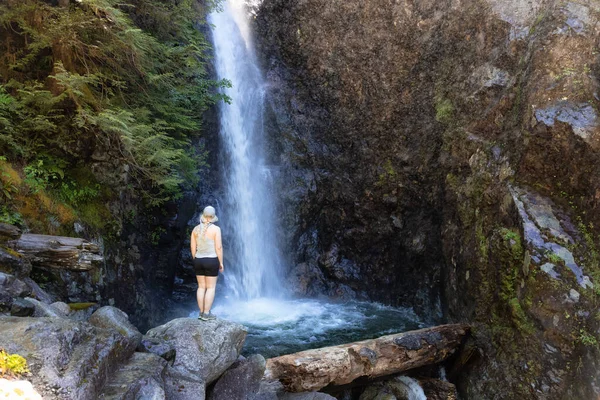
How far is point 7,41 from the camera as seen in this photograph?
7.60 meters

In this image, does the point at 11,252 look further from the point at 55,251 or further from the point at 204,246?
the point at 204,246

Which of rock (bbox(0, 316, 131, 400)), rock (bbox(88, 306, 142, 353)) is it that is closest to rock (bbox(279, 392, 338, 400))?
rock (bbox(88, 306, 142, 353))

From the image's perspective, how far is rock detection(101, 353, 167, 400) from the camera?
137 inches

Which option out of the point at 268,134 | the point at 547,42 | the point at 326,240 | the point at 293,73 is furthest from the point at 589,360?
the point at 293,73

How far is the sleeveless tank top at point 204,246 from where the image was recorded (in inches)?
232

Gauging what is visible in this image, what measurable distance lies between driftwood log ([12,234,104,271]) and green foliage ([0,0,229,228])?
1351 mm

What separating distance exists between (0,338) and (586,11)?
37.1 feet

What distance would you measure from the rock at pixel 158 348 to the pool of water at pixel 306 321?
3325mm

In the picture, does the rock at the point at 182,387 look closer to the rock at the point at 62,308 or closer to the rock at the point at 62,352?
the rock at the point at 62,352

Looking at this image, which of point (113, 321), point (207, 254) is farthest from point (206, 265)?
point (113, 321)

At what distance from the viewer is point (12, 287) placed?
464 cm

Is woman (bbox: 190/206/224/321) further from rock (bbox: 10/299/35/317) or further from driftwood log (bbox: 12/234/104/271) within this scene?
rock (bbox: 10/299/35/317)

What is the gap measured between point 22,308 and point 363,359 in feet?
16.6

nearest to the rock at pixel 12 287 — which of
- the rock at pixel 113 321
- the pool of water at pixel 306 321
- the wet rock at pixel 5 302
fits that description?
the wet rock at pixel 5 302
